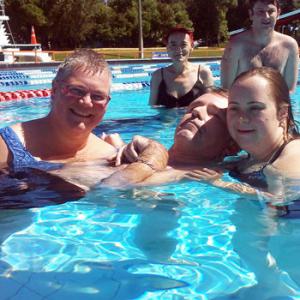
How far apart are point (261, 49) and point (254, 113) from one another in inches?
111

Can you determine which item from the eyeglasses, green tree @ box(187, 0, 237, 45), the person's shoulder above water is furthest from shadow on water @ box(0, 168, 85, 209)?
green tree @ box(187, 0, 237, 45)

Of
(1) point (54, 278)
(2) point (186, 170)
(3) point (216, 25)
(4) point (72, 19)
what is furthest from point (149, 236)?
(3) point (216, 25)

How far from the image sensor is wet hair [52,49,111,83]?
126 inches

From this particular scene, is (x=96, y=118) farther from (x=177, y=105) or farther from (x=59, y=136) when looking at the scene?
(x=177, y=105)

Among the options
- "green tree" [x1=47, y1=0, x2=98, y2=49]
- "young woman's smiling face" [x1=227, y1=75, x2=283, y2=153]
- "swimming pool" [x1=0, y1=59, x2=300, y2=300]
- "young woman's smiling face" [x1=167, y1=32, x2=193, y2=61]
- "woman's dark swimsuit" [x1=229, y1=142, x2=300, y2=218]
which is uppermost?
"green tree" [x1=47, y1=0, x2=98, y2=49]

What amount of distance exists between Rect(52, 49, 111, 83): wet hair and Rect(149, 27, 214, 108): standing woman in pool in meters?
3.58

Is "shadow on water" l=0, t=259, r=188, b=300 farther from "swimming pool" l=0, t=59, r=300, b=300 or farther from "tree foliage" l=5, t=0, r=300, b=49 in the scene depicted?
"tree foliage" l=5, t=0, r=300, b=49

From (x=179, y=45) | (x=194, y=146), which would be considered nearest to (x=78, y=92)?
(x=194, y=146)

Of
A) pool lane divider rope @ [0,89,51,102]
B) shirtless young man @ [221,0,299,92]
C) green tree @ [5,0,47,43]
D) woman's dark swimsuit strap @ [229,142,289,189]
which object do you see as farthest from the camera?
green tree @ [5,0,47,43]

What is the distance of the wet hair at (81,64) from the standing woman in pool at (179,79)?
141 inches

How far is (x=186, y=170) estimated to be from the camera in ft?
11.5

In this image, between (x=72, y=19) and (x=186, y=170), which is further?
(x=72, y=19)

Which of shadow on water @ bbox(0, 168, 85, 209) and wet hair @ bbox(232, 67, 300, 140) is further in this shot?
shadow on water @ bbox(0, 168, 85, 209)

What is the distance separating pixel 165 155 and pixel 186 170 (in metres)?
0.18
